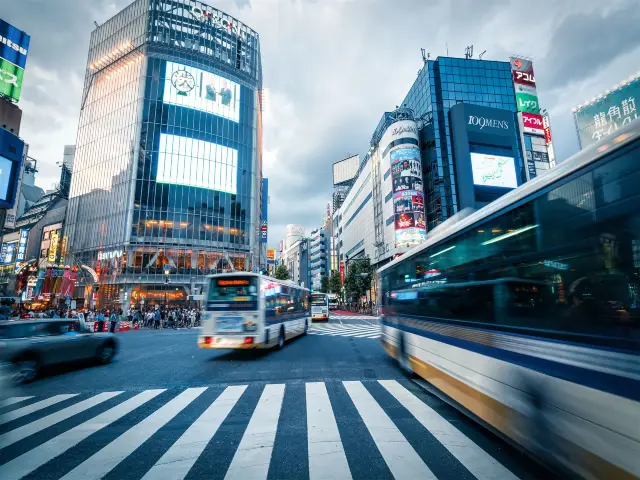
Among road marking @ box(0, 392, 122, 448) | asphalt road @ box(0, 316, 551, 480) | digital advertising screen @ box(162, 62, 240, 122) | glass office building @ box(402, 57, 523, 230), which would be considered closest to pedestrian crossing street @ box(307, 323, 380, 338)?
asphalt road @ box(0, 316, 551, 480)

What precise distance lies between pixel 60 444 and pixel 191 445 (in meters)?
1.86

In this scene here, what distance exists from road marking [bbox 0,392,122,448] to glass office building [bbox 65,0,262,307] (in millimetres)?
43098

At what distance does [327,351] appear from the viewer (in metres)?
13.1

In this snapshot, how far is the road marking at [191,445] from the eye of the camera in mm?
3637

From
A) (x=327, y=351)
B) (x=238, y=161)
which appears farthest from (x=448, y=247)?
(x=238, y=161)

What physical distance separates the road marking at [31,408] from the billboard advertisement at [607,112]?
38.6 meters

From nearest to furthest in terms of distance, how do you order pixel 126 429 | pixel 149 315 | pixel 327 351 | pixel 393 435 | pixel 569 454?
pixel 569 454 → pixel 393 435 → pixel 126 429 → pixel 327 351 → pixel 149 315

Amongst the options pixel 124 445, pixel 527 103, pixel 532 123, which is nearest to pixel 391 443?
pixel 124 445

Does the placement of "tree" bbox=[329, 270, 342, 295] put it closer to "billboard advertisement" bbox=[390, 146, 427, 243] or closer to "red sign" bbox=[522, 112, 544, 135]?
"billboard advertisement" bbox=[390, 146, 427, 243]

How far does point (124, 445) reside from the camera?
4.38 metres

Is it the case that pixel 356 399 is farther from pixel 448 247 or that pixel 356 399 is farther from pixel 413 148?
pixel 413 148

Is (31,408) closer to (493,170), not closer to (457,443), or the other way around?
(457,443)

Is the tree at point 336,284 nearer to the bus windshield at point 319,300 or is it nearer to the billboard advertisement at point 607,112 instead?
the bus windshield at point 319,300

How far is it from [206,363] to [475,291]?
30.4 feet
